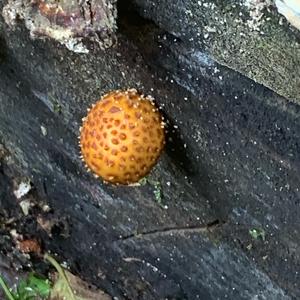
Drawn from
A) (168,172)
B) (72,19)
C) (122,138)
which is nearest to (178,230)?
(168,172)

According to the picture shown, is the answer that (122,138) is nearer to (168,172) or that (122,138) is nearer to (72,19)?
(72,19)

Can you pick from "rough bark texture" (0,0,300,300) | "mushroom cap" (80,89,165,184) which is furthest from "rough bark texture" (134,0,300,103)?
"mushroom cap" (80,89,165,184)

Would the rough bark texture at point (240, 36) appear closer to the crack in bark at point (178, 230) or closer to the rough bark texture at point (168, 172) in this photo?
the rough bark texture at point (168, 172)

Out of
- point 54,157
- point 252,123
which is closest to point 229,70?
point 252,123

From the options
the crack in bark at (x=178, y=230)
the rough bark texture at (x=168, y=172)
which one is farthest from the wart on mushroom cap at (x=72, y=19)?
the crack in bark at (x=178, y=230)

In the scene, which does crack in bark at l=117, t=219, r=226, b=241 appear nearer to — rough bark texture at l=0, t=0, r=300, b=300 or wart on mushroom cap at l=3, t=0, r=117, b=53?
rough bark texture at l=0, t=0, r=300, b=300

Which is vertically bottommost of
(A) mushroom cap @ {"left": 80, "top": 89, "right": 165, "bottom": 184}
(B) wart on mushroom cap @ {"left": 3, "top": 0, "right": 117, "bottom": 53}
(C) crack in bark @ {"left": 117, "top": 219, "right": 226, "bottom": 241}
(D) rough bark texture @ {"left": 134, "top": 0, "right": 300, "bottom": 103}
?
(C) crack in bark @ {"left": 117, "top": 219, "right": 226, "bottom": 241}

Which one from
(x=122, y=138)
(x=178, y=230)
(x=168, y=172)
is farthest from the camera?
(x=178, y=230)
